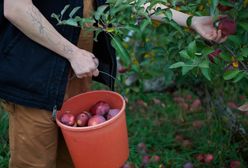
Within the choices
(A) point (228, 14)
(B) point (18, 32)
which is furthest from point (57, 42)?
(A) point (228, 14)

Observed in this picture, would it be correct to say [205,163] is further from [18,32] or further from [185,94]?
[18,32]

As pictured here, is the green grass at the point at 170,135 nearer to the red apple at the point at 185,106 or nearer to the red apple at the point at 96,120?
the red apple at the point at 185,106

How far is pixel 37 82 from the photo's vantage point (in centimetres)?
181

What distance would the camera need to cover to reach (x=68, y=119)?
1912 mm

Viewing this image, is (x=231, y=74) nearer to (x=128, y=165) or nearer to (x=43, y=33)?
(x=43, y=33)

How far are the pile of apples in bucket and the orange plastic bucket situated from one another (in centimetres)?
4

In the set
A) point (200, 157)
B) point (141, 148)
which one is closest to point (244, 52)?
point (200, 157)

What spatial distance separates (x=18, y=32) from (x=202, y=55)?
2.28 ft

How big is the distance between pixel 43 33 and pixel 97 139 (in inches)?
17.5

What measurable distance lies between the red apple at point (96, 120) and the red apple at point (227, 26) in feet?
1.90

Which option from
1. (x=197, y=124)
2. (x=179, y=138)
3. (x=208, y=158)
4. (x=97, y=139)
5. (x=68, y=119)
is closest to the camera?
(x=97, y=139)

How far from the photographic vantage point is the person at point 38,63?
1.73 meters

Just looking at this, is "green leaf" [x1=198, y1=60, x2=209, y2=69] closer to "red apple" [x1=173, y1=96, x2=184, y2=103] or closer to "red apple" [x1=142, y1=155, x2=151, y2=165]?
"red apple" [x1=142, y1=155, x2=151, y2=165]

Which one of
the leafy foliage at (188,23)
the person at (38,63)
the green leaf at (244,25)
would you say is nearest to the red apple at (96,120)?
the person at (38,63)
